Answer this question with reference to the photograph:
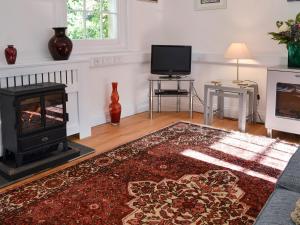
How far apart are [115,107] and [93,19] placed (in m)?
1.10

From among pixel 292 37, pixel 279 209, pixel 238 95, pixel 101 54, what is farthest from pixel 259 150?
pixel 101 54

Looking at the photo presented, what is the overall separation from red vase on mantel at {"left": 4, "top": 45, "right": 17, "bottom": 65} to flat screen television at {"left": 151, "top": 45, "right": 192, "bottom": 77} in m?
2.00

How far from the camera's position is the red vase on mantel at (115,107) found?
13.1ft

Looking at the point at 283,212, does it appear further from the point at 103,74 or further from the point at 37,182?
the point at 103,74

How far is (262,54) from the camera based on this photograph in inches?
157

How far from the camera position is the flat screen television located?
4.41 metres

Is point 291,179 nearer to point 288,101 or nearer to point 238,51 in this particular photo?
point 288,101

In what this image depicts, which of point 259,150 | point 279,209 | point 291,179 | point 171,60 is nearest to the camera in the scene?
point 279,209

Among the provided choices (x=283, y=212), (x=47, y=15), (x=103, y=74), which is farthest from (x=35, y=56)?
(x=283, y=212)

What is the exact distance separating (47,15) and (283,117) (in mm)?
2675

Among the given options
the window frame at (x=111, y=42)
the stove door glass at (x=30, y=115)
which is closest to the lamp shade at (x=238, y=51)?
the window frame at (x=111, y=42)

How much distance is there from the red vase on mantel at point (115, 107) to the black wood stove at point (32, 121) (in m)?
1.07

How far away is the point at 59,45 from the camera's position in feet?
10.3

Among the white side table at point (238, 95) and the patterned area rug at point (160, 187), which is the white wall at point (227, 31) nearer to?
the white side table at point (238, 95)
